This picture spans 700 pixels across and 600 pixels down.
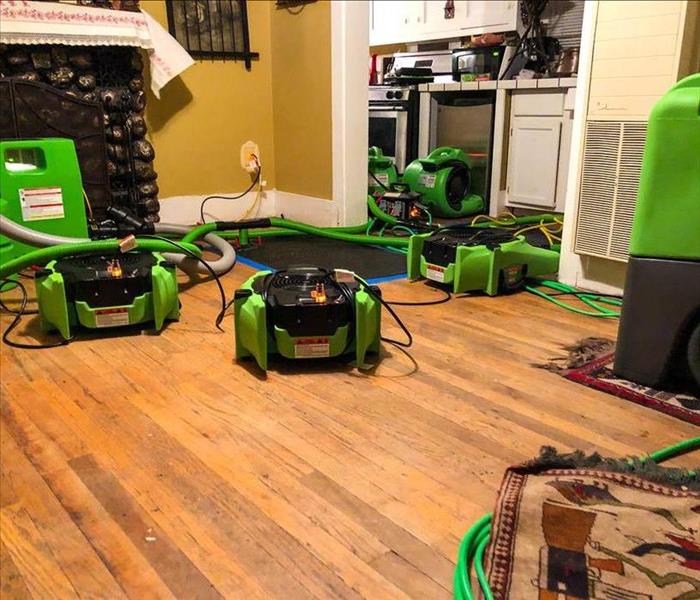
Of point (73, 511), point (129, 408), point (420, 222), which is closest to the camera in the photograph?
point (73, 511)

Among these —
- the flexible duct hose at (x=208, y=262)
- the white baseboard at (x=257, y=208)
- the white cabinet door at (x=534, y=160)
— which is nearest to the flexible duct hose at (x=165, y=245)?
the flexible duct hose at (x=208, y=262)

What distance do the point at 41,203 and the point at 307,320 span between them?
5.02 feet

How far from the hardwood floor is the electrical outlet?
2029mm

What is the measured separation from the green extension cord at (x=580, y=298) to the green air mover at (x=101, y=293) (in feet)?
4.32

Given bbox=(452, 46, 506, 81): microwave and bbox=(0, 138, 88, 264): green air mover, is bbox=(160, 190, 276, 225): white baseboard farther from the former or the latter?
bbox=(452, 46, 506, 81): microwave

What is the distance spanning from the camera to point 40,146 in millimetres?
2643

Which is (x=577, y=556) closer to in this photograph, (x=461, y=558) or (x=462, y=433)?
(x=461, y=558)

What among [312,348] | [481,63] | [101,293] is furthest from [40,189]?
[481,63]

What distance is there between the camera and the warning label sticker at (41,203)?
2576 millimetres

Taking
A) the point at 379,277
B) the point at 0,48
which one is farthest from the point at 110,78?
the point at 379,277

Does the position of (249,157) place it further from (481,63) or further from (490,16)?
(490,16)

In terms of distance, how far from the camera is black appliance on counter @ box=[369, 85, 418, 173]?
4.53 metres

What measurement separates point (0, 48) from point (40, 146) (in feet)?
2.04

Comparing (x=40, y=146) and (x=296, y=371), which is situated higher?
(x=40, y=146)
